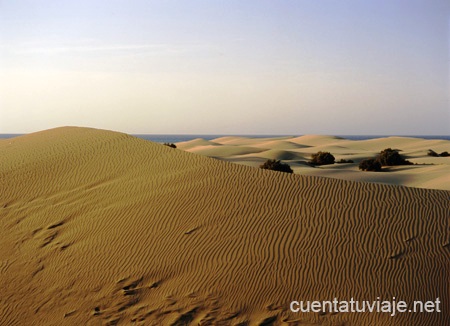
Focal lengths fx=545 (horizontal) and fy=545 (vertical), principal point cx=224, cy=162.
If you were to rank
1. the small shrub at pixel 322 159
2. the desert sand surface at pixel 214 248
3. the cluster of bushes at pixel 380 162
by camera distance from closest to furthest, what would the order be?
the desert sand surface at pixel 214 248 → the cluster of bushes at pixel 380 162 → the small shrub at pixel 322 159

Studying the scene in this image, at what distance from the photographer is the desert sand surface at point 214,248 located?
304 inches

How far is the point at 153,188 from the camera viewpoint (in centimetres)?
1154

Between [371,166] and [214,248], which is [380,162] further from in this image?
[214,248]

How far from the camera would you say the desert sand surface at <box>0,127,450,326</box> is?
772 cm

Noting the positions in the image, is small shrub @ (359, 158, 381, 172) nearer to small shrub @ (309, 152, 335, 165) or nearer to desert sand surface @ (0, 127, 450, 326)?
small shrub @ (309, 152, 335, 165)

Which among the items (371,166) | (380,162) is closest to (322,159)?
(380,162)

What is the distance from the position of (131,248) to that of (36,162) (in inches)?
268

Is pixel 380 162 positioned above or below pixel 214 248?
below

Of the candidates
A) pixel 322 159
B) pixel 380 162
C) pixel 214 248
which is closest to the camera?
pixel 214 248

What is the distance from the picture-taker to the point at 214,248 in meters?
8.93

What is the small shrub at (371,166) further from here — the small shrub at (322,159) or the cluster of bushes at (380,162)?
the small shrub at (322,159)

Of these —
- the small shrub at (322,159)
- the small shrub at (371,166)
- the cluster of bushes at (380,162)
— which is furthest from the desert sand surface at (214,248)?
the small shrub at (322,159)

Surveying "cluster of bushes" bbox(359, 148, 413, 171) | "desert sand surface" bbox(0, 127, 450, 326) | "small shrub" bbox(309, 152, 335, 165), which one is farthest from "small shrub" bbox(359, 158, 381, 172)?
"desert sand surface" bbox(0, 127, 450, 326)

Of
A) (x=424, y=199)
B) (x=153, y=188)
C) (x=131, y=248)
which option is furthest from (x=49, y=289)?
(x=424, y=199)
